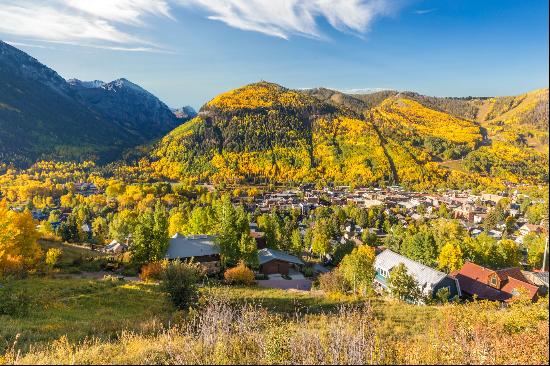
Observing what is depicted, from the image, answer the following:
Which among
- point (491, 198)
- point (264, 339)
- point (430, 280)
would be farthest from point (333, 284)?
point (491, 198)

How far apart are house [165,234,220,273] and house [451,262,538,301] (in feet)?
74.4

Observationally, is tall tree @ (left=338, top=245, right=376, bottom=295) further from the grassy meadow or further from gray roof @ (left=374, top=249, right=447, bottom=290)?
the grassy meadow

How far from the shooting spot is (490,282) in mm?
33750

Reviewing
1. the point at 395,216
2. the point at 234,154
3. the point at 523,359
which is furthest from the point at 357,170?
the point at 523,359

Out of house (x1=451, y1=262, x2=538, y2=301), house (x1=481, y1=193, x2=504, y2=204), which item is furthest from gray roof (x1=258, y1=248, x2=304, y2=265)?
house (x1=481, y1=193, x2=504, y2=204)

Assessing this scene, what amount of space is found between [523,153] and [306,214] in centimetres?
15630

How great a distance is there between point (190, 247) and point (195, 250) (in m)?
0.68

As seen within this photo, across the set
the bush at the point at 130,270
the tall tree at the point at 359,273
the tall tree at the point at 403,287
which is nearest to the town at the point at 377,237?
the tall tree at the point at 403,287

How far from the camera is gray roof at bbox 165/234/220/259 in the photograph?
Answer: 32.4 metres

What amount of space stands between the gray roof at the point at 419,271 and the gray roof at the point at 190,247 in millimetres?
17702

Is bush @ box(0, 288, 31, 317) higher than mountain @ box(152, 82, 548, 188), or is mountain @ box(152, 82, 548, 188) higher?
mountain @ box(152, 82, 548, 188)

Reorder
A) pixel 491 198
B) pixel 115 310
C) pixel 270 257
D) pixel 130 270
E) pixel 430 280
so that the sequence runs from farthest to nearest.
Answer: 1. pixel 491 198
2. pixel 270 257
3. pixel 430 280
4. pixel 130 270
5. pixel 115 310

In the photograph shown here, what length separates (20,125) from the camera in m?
192

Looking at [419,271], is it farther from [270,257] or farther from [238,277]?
[238,277]
